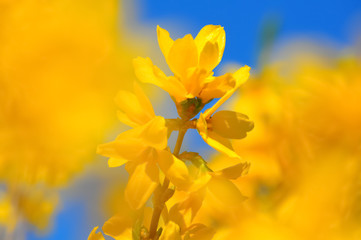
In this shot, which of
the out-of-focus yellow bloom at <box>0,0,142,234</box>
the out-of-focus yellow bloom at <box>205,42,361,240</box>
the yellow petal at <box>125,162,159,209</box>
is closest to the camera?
the yellow petal at <box>125,162,159,209</box>

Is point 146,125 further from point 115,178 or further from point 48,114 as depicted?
point 48,114

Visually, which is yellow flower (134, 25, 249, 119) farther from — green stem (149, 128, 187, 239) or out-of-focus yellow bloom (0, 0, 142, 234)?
out-of-focus yellow bloom (0, 0, 142, 234)

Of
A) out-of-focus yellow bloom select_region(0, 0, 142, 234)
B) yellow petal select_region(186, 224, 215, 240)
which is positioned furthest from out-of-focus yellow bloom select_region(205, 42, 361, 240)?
out-of-focus yellow bloom select_region(0, 0, 142, 234)

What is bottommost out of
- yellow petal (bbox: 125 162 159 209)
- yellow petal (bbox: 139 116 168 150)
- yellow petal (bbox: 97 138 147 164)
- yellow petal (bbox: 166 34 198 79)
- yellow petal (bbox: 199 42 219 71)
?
yellow petal (bbox: 125 162 159 209)

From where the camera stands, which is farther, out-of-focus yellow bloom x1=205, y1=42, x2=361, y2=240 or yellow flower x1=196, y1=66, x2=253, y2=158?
out-of-focus yellow bloom x1=205, y1=42, x2=361, y2=240

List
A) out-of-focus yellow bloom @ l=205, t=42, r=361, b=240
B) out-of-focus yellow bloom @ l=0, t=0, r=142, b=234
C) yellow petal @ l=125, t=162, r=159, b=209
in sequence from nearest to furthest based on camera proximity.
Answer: yellow petal @ l=125, t=162, r=159, b=209 < out-of-focus yellow bloom @ l=205, t=42, r=361, b=240 < out-of-focus yellow bloom @ l=0, t=0, r=142, b=234

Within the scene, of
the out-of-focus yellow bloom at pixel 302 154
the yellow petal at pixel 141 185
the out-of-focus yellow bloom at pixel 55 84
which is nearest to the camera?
the yellow petal at pixel 141 185

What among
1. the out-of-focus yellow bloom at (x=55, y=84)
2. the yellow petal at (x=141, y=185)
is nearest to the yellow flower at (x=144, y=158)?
the yellow petal at (x=141, y=185)

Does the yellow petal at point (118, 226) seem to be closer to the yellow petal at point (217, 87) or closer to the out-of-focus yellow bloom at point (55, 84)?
the yellow petal at point (217, 87)
